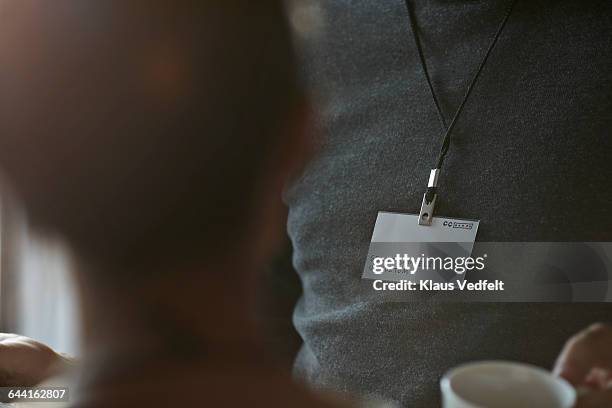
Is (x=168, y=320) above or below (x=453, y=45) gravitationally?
below

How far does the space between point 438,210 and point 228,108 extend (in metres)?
0.18

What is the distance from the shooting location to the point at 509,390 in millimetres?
269

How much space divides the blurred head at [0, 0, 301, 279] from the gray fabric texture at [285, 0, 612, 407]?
0.21ft

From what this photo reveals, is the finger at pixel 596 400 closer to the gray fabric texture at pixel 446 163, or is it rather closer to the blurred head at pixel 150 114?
the gray fabric texture at pixel 446 163

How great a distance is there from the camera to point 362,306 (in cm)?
47

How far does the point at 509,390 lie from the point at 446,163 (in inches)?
7.5

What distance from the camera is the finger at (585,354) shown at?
0.29 m

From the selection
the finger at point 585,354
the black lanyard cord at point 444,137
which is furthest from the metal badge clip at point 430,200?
the finger at point 585,354

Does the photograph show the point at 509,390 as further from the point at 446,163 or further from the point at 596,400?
the point at 446,163

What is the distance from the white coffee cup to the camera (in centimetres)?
26

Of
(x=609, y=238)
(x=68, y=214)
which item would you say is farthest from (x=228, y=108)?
(x=609, y=238)

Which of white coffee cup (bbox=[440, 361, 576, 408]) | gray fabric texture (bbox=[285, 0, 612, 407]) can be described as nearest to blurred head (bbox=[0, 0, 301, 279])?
gray fabric texture (bbox=[285, 0, 612, 407])

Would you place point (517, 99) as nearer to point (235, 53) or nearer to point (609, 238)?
point (609, 238)
